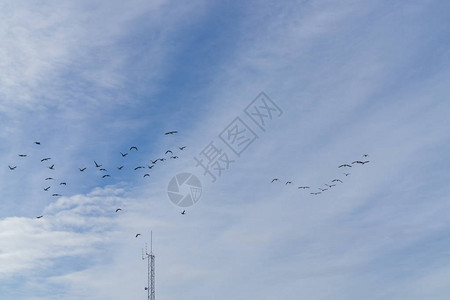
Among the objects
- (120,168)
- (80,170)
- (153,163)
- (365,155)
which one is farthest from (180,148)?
(365,155)

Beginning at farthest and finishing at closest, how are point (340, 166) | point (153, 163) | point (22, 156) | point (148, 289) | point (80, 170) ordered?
point (148, 289)
point (340, 166)
point (153, 163)
point (80, 170)
point (22, 156)

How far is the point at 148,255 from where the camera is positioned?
5950 inches

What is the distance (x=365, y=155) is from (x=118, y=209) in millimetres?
89863

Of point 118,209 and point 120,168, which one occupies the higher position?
point 120,168

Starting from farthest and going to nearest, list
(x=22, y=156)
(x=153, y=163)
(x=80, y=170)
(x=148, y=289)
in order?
(x=148, y=289), (x=153, y=163), (x=80, y=170), (x=22, y=156)

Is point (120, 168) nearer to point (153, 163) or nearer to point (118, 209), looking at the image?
point (153, 163)

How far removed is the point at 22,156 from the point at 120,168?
2589cm

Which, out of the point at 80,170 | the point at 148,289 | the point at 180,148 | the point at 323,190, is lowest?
the point at 148,289

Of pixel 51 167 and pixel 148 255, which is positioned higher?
pixel 51 167

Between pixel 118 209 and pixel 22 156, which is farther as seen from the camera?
pixel 118 209

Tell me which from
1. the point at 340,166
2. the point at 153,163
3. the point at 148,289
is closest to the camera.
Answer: the point at 153,163

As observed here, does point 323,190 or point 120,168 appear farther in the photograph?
point 323,190

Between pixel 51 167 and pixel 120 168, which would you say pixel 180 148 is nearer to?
pixel 120 168

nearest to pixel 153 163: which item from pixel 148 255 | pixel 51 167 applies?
pixel 51 167
